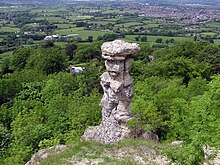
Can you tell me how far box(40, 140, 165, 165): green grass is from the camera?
17.0 m

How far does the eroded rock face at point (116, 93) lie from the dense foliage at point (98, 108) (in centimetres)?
120

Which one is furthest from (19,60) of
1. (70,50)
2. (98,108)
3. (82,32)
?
(82,32)

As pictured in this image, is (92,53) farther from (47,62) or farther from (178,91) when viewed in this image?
(178,91)

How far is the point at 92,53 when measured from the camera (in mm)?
73125

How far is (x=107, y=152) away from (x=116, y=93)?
4.61 m

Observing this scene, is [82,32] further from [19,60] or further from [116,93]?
[116,93]

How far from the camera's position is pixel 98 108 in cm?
2766

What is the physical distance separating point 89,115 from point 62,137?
3.23 meters

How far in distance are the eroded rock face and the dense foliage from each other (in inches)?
47.1

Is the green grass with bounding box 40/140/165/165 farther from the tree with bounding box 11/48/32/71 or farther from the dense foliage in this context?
the tree with bounding box 11/48/32/71

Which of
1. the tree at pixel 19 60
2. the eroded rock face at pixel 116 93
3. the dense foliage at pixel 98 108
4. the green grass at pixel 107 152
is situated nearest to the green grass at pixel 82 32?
the tree at pixel 19 60

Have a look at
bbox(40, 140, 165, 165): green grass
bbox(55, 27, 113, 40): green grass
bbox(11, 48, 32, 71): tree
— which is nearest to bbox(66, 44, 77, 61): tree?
bbox(11, 48, 32, 71): tree

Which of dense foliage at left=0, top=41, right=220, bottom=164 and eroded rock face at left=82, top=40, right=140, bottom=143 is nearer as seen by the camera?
dense foliage at left=0, top=41, right=220, bottom=164

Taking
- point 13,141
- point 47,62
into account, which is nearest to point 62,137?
point 13,141
